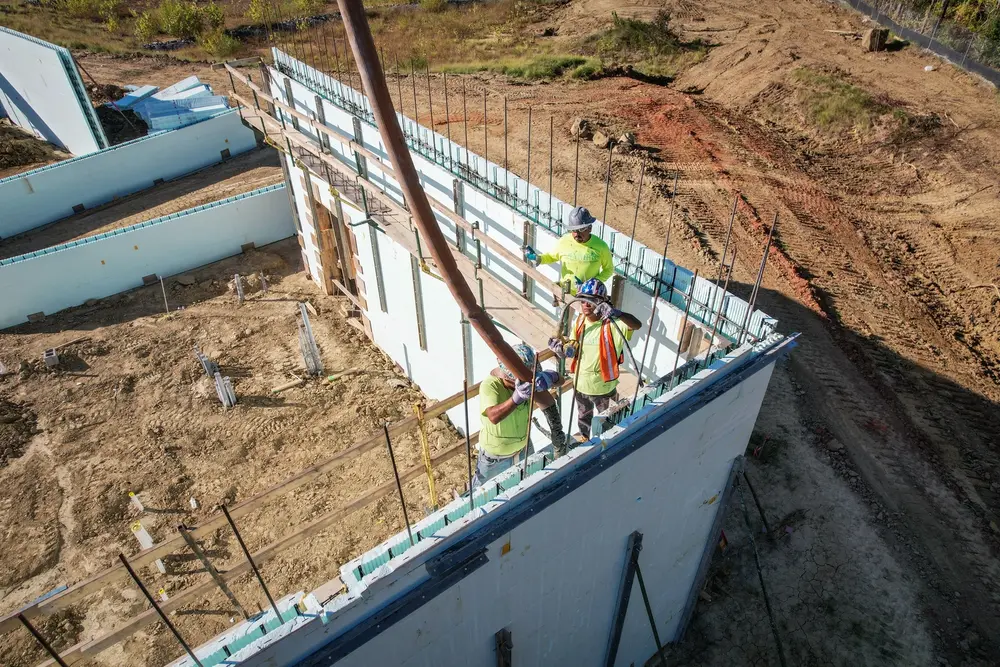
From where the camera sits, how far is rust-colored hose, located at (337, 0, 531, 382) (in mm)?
3020

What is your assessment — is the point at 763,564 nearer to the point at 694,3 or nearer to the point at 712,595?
the point at 712,595

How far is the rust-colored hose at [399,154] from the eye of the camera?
302 centimetres

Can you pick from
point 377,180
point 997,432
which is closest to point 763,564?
point 997,432

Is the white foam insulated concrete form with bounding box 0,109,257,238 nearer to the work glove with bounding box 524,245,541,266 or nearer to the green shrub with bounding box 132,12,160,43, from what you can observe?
the green shrub with bounding box 132,12,160,43

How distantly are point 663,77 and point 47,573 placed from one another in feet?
72.5

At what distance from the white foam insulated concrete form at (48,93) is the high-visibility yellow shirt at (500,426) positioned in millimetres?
20843

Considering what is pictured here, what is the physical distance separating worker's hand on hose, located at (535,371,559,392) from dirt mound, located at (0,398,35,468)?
10019 millimetres

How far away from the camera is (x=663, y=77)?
71.1 feet

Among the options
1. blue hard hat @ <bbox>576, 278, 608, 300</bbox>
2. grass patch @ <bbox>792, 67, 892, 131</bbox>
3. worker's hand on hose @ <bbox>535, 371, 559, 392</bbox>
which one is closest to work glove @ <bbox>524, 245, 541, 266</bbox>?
blue hard hat @ <bbox>576, 278, 608, 300</bbox>

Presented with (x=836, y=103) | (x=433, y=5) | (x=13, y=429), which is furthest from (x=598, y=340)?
(x=433, y=5)

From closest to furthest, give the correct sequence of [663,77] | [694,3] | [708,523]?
[708,523] < [663,77] < [694,3]

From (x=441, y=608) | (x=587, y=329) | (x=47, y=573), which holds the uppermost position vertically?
(x=587, y=329)

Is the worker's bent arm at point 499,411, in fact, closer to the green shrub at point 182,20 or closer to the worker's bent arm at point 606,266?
the worker's bent arm at point 606,266

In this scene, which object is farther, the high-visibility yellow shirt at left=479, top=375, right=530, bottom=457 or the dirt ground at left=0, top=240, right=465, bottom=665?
the dirt ground at left=0, top=240, right=465, bottom=665
